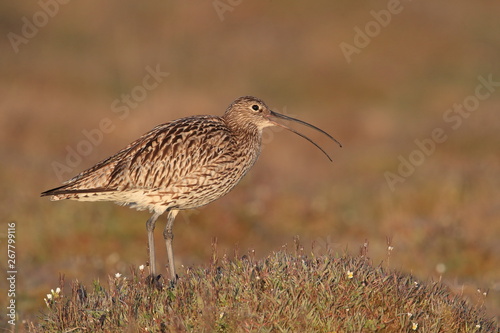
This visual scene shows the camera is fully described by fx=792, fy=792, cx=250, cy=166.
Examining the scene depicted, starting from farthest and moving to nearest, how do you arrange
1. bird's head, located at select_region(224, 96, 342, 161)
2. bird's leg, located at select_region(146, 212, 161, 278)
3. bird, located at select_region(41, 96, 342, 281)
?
bird's head, located at select_region(224, 96, 342, 161)
bird, located at select_region(41, 96, 342, 281)
bird's leg, located at select_region(146, 212, 161, 278)

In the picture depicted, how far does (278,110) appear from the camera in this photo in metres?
27.9

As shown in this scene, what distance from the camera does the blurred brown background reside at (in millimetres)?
13867

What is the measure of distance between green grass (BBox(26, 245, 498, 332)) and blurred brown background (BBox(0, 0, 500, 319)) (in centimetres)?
73

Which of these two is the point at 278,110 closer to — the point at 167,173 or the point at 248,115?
the point at 248,115

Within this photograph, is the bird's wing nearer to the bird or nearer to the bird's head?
the bird

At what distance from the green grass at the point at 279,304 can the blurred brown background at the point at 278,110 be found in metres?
0.73

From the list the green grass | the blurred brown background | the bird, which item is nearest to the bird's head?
the bird

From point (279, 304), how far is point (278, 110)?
21.9 metres

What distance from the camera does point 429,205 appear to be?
15930mm

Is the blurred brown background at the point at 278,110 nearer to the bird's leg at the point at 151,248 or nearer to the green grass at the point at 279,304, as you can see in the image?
the green grass at the point at 279,304

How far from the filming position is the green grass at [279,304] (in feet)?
20.2

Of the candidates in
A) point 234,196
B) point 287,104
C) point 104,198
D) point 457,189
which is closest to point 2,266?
point 104,198

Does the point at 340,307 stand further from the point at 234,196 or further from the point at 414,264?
the point at 234,196

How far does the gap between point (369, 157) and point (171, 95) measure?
878 centimetres
